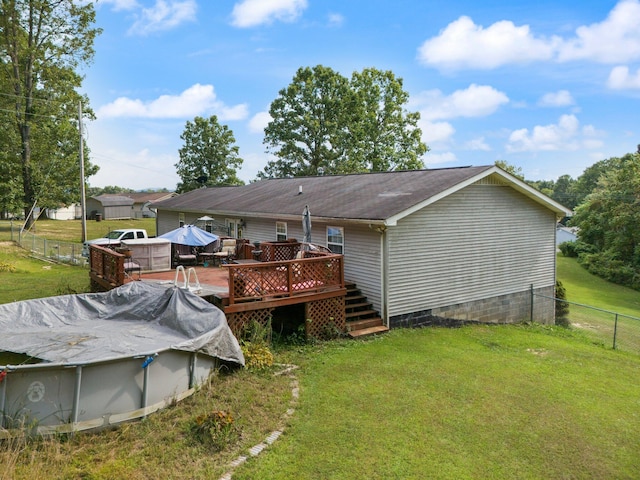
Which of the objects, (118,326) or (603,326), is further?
(603,326)

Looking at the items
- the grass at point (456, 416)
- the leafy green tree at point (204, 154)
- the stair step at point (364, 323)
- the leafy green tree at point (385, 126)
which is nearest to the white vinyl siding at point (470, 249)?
the stair step at point (364, 323)

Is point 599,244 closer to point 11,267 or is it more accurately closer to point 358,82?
point 358,82

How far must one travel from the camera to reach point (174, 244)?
15.1 metres

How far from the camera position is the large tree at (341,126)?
1422 inches

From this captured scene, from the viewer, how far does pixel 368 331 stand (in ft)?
35.3

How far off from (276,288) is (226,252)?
5642mm

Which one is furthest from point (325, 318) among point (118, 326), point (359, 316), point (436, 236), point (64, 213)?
point (64, 213)

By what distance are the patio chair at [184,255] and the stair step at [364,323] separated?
641 centimetres

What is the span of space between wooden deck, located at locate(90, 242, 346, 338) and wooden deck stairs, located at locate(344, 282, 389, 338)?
1.04 feet

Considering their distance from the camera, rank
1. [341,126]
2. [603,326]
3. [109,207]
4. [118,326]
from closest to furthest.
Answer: [118,326]
[603,326]
[341,126]
[109,207]

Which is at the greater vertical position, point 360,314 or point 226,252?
point 226,252

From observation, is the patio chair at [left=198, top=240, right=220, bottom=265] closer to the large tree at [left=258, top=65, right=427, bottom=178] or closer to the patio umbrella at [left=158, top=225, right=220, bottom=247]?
the patio umbrella at [left=158, top=225, right=220, bottom=247]

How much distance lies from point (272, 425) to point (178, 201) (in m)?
20.8

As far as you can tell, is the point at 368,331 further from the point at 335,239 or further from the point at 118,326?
the point at 118,326
